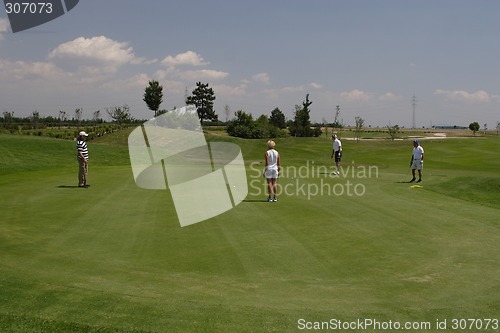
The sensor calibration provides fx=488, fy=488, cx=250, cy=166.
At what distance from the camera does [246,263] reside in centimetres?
919

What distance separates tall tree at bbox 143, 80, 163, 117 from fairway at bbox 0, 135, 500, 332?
61.7 m

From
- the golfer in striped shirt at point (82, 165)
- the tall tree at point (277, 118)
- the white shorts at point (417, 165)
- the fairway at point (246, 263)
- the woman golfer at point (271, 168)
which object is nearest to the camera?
the fairway at point (246, 263)

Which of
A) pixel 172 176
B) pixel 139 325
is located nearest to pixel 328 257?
pixel 139 325

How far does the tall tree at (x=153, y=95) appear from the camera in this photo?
7850cm

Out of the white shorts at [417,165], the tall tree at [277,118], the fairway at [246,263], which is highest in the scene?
the tall tree at [277,118]

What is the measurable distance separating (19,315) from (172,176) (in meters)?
19.6

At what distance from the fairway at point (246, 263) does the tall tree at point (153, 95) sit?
61.7m

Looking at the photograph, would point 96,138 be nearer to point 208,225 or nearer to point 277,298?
point 208,225

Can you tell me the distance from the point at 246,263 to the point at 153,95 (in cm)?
7237

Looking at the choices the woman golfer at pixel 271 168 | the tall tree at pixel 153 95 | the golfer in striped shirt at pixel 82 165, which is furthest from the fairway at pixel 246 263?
the tall tree at pixel 153 95

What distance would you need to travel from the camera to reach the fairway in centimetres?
667

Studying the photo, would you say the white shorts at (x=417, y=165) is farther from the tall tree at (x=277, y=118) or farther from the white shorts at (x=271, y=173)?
the tall tree at (x=277, y=118)

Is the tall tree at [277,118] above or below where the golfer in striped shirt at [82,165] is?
above

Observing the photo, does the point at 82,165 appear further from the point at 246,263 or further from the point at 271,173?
the point at 246,263
